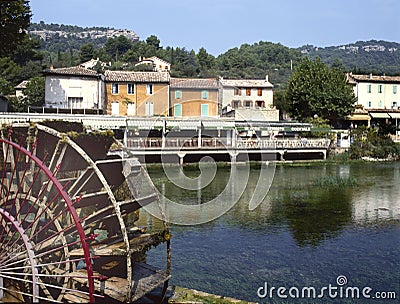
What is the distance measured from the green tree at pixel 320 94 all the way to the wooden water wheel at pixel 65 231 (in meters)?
37.8

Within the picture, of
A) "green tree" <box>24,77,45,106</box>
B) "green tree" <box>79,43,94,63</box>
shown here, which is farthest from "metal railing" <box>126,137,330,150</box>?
"green tree" <box>79,43,94,63</box>

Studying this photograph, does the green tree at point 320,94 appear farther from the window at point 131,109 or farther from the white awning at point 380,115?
the window at point 131,109

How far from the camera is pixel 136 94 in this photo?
45.0 meters

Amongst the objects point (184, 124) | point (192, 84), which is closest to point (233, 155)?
point (184, 124)

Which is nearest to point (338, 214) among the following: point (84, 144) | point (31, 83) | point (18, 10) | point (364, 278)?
point (364, 278)

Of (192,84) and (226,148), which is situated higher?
(192,84)

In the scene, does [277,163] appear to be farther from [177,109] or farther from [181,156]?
[177,109]

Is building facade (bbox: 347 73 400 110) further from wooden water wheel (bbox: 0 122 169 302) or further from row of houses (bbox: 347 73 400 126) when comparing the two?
wooden water wheel (bbox: 0 122 169 302)

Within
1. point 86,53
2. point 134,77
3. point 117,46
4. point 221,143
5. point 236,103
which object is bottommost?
point 221,143

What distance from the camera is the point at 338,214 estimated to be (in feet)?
62.9

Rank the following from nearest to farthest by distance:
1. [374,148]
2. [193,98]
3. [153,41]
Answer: [374,148] → [193,98] → [153,41]

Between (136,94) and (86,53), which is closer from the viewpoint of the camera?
(136,94)

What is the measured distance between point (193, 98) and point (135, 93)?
5.81 meters

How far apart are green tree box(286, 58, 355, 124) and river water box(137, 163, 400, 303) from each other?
23.0 m
